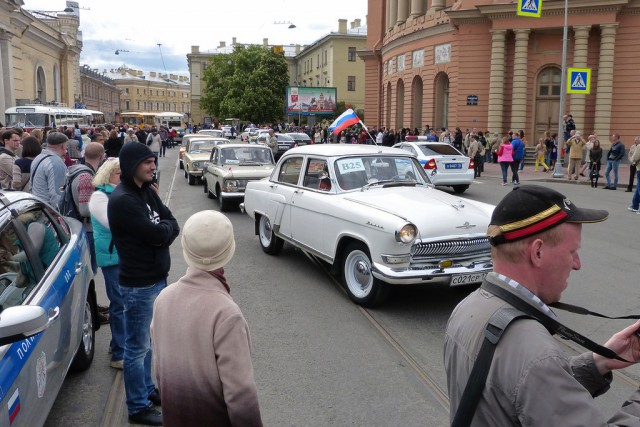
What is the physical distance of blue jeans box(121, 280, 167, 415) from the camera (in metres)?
3.91

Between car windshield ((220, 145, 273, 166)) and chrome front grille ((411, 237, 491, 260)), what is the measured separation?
924cm

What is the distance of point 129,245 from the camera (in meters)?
3.87

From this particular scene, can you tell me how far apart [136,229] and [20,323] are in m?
1.51

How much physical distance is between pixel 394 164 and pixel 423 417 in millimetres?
4276

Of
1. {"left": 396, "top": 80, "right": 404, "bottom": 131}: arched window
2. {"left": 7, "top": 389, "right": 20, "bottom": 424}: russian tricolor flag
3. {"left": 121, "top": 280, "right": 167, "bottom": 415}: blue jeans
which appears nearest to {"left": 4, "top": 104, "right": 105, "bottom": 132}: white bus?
{"left": 396, "top": 80, "right": 404, "bottom": 131}: arched window

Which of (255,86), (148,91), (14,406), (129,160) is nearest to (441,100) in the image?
(129,160)

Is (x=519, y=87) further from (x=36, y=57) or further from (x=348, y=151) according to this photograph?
(x=36, y=57)

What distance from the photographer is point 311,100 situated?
58812 millimetres

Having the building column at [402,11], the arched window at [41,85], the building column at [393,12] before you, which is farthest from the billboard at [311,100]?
the arched window at [41,85]

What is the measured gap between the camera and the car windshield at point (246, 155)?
→ 14.8 m

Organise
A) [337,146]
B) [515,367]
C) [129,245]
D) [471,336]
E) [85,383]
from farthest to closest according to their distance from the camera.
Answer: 1. [337,146]
2. [85,383]
3. [129,245]
4. [471,336]
5. [515,367]

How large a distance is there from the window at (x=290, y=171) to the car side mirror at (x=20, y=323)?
6100 mm

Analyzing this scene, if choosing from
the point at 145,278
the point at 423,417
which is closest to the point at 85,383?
the point at 145,278

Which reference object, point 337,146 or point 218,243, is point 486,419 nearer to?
point 218,243
